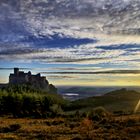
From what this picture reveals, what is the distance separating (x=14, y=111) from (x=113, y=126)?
2362 inches

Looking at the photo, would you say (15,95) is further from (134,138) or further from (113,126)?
(134,138)

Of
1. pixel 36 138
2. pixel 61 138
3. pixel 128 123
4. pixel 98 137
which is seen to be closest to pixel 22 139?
pixel 36 138

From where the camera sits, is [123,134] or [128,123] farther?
[128,123]

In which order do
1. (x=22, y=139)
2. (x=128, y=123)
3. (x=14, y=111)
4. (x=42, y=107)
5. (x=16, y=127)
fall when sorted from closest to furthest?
(x=22, y=139)
(x=16, y=127)
(x=128, y=123)
(x=14, y=111)
(x=42, y=107)

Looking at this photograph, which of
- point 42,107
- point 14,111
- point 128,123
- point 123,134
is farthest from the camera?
point 42,107

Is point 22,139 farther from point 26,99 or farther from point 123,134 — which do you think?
point 26,99

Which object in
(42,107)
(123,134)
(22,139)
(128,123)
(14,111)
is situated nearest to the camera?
(22,139)

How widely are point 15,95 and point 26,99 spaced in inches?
153

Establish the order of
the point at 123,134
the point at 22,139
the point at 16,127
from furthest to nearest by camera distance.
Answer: the point at 16,127
the point at 123,134
the point at 22,139

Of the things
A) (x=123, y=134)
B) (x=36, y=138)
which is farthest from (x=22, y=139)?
(x=123, y=134)

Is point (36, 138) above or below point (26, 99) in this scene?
below

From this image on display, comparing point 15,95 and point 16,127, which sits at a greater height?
point 15,95

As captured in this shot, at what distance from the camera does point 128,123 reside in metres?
49.8

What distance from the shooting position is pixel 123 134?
38.6 metres
